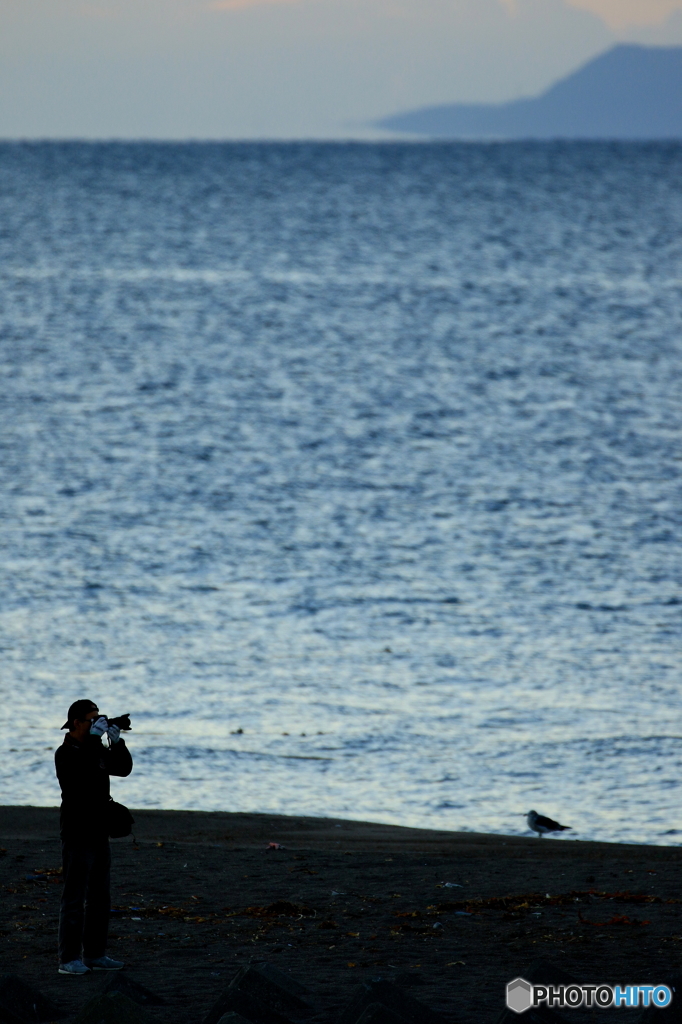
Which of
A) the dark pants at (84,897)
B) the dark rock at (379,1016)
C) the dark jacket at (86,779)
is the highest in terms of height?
the dark jacket at (86,779)

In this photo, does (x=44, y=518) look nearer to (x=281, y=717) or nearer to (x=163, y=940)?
(x=281, y=717)

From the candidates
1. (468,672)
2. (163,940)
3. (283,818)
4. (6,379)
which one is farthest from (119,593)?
(6,379)

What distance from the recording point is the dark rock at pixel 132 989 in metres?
8.16

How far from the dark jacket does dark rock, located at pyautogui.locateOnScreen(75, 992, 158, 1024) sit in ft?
5.59

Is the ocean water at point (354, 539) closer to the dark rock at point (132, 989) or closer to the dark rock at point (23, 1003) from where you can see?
the dark rock at point (132, 989)

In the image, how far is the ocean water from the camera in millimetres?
17531

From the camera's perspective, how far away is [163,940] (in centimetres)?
1027

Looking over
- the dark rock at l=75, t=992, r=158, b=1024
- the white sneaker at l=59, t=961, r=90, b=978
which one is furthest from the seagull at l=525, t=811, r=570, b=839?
the dark rock at l=75, t=992, r=158, b=1024

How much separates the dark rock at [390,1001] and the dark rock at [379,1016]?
0.19 m

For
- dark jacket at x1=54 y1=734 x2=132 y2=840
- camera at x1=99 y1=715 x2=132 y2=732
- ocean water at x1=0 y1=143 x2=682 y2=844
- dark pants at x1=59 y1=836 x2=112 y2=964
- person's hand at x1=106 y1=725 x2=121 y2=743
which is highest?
ocean water at x1=0 y1=143 x2=682 y2=844

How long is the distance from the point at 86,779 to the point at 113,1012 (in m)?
1.90

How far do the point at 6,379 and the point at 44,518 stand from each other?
74.8 ft

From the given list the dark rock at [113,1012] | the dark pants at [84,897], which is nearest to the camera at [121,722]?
the dark pants at [84,897]

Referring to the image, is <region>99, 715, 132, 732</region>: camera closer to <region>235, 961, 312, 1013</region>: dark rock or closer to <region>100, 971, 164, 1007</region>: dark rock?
<region>100, 971, 164, 1007</region>: dark rock
